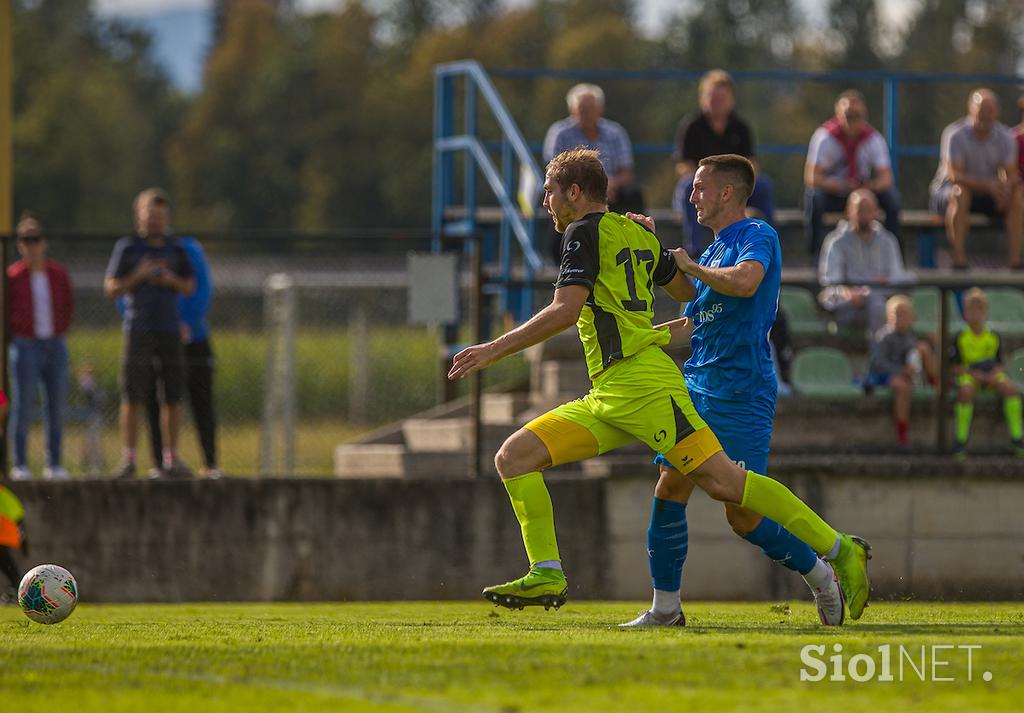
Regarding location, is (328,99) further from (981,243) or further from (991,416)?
(991,416)

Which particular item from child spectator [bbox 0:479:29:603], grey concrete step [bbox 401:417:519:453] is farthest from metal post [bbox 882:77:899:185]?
child spectator [bbox 0:479:29:603]

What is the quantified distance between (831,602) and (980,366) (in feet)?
18.4

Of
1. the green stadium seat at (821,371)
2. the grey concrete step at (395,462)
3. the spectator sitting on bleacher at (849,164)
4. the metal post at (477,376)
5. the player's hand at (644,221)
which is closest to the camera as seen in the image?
the player's hand at (644,221)

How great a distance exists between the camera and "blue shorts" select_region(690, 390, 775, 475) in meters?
7.70

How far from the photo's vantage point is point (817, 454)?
12859 millimetres

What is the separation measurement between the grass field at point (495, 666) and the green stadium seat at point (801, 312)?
5897 millimetres

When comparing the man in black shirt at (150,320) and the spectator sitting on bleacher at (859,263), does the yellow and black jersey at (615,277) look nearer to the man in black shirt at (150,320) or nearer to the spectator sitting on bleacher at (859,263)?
the man in black shirt at (150,320)

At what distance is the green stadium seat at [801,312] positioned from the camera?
14.2 meters

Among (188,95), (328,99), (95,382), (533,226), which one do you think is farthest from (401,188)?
(533,226)

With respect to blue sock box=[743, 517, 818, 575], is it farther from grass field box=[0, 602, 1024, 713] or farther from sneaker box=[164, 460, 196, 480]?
sneaker box=[164, 460, 196, 480]

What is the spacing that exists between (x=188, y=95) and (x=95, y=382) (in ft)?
217

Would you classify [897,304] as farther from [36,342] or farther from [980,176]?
[36,342]

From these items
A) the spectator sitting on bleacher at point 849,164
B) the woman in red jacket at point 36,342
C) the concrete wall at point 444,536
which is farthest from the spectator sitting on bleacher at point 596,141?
the woman in red jacket at point 36,342

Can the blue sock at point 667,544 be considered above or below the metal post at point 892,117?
below
